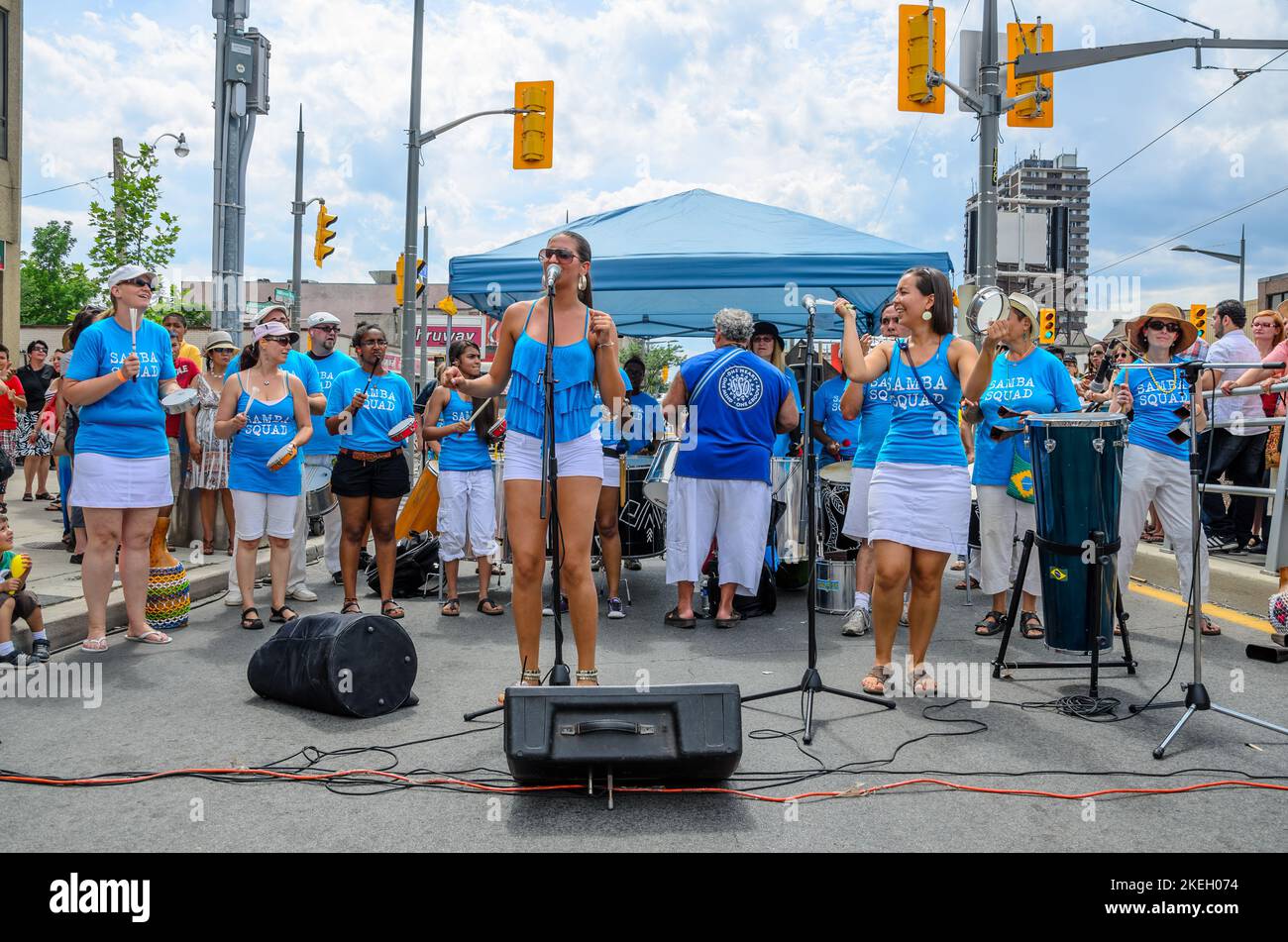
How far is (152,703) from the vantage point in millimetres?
5195

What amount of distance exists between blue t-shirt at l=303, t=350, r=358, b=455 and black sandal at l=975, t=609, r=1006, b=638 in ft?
16.3

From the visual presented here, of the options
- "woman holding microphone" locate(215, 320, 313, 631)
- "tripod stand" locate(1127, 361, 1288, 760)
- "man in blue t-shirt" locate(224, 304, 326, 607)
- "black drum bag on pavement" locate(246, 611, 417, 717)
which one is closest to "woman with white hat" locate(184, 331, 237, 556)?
"man in blue t-shirt" locate(224, 304, 326, 607)

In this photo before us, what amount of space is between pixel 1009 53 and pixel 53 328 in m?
29.0

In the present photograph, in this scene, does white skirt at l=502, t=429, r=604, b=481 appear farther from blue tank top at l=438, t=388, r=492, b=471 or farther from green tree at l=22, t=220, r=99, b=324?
green tree at l=22, t=220, r=99, b=324

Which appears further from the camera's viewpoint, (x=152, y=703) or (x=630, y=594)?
(x=630, y=594)

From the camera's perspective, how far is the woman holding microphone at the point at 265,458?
7.16m

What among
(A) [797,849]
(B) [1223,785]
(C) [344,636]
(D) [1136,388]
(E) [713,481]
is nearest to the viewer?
(A) [797,849]

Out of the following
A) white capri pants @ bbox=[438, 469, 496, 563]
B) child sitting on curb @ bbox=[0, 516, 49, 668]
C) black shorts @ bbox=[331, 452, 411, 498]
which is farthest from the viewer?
white capri pants @ bbox=[438, 469, 496, 563]

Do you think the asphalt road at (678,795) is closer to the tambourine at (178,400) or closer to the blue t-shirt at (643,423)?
the tambourine at (178,400)

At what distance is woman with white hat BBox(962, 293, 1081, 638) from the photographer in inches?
264

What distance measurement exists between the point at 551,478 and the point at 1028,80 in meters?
12.8
